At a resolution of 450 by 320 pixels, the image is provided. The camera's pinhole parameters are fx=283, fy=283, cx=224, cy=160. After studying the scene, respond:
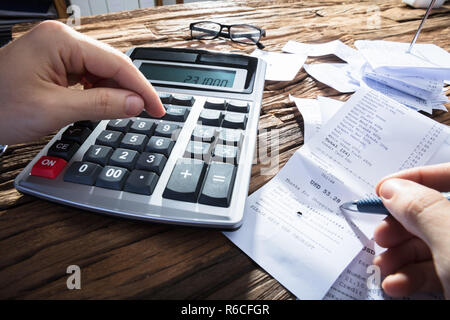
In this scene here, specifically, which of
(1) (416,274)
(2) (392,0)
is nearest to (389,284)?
(1) (416,274)

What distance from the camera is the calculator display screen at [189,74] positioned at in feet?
1.49

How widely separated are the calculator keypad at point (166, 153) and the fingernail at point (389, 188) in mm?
154

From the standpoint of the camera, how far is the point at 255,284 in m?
0.26

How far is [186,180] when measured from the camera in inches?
12.0

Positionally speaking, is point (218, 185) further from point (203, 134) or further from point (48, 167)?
point (48, 167)

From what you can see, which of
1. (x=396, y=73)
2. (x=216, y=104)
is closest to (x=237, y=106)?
(x=216, y=104)

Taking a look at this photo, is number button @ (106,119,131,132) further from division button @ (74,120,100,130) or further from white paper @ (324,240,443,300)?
white paper @ (324,240,443,300)

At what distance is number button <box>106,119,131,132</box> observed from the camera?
1.21 ft

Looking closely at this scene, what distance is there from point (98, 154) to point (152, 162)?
65mm

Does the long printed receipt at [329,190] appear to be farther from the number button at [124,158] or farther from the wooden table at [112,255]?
the number button at [124,158]

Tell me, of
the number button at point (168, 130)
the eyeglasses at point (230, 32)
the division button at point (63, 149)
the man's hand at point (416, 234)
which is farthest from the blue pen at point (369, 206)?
the eyeglasses at point (230, 32)

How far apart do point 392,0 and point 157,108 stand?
1.04 m

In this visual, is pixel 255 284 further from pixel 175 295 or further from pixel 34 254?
pixel 34 254

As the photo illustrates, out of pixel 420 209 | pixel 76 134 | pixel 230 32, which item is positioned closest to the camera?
pixel 420 209
